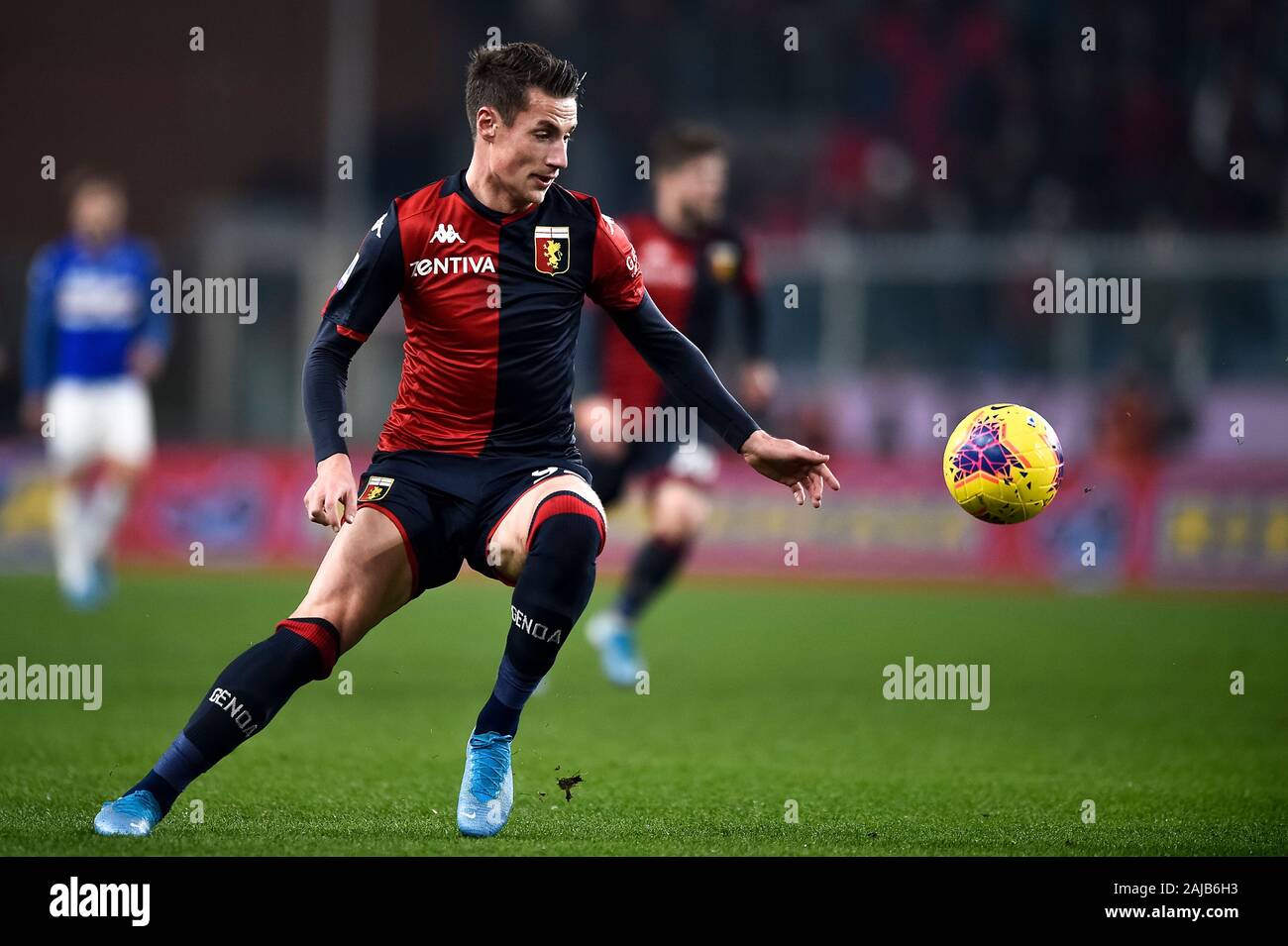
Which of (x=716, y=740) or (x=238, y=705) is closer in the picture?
(x=238, y=705)

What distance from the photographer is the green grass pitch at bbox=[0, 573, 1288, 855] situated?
4945mm

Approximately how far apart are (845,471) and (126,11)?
13.6 m

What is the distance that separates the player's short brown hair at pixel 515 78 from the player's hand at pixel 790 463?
1.13 metres

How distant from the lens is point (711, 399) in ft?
16.9

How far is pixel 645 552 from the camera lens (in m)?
9.37

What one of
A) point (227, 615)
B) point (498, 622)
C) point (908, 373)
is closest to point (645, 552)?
point (498, 622)

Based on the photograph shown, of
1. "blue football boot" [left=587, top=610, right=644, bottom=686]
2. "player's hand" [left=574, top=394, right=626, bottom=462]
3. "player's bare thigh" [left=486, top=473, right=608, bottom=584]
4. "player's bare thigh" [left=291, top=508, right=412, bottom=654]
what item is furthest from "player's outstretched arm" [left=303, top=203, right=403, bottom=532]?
"blue football boot" [left=587, top=610, right=644, bottom=686]

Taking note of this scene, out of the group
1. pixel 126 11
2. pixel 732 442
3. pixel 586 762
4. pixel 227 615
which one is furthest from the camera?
pixel 126 11

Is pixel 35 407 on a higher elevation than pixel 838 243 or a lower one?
lower

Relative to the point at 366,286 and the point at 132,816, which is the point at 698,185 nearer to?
the point at 366,286

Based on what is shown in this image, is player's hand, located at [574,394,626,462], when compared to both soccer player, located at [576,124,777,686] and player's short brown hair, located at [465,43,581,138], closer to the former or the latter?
soccer player, located at [576,124,777,686]

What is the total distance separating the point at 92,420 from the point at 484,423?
8.16 m

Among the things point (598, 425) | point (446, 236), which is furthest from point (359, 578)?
point (598, 425)

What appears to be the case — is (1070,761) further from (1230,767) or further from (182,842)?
(182,842)
